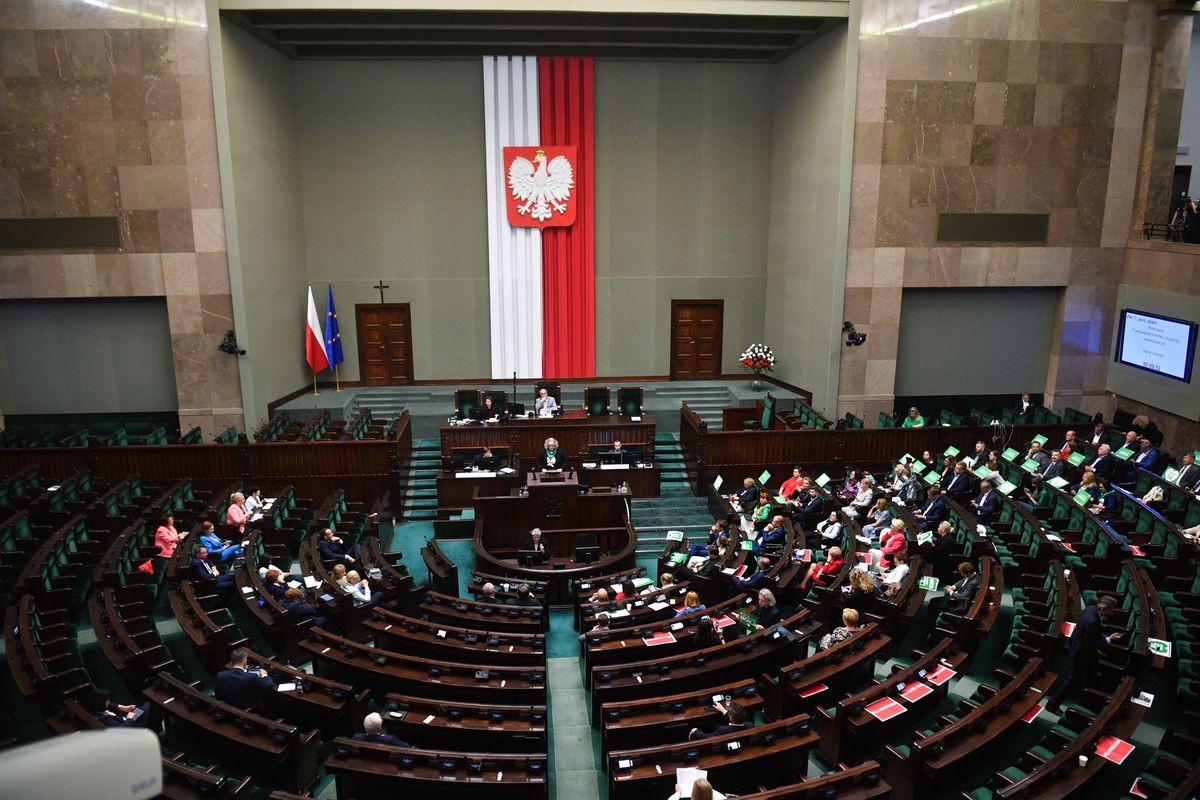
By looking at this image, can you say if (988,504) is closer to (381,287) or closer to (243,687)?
(243,687)

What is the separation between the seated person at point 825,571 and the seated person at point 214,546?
7.23 metres

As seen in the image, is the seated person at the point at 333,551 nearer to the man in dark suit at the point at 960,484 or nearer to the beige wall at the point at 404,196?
the man in dark suit at the point at 960,484

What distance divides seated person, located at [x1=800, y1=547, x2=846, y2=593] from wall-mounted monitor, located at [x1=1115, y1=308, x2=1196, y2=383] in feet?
29.7

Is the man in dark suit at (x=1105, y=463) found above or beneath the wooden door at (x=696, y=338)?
beneath

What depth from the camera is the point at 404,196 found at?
18672 mm

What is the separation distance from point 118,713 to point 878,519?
9234 millimetres

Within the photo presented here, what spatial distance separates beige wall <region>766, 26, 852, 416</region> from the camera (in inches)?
640

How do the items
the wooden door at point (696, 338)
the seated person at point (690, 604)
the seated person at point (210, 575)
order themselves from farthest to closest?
1. the wooden door at point (696, 338)
2. the seated person at point (210, 575)
3. the seated person at point (690, 604)

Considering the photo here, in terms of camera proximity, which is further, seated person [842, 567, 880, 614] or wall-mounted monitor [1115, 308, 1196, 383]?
wall-mounted monitor [1115, 308, 1196, 383]

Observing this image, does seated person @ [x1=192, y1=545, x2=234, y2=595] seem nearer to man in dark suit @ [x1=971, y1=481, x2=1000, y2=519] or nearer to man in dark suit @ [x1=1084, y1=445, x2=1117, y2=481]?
man in dark suit @ [x1=971, y1=481, x2=1000, y2=519]

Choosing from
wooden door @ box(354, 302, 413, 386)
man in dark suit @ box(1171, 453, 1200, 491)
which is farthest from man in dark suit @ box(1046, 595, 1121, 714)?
wooden door @ box(354, 302, 413, 386)

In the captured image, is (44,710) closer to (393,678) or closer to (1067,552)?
(393,678)

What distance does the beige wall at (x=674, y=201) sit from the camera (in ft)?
61.3

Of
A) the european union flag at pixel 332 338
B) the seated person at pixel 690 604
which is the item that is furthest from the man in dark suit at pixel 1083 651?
the european union flag at pixel 332 338
